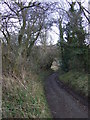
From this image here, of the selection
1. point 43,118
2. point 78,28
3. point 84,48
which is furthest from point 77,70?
point 43,118

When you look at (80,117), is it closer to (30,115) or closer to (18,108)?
(30,115)

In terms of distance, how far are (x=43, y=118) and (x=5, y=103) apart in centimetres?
167

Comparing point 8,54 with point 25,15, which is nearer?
point 8,54

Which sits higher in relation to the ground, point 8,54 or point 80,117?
point 8,54

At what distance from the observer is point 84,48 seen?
11.7 m

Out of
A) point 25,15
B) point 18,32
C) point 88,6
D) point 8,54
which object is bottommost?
point 8,54

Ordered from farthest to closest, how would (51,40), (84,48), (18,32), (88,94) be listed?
(51,40)
(84,48)
(18,32)
(88,94)

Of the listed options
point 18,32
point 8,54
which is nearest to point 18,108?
point 8,54

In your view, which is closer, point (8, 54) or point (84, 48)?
point (8, 54)

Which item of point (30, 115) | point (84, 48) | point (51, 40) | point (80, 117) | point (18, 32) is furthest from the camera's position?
point (51, 40)

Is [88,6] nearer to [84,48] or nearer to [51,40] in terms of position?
[84,48]

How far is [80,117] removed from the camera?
5598mm

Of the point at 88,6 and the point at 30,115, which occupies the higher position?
the point at 88,6

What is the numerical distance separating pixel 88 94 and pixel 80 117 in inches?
101
